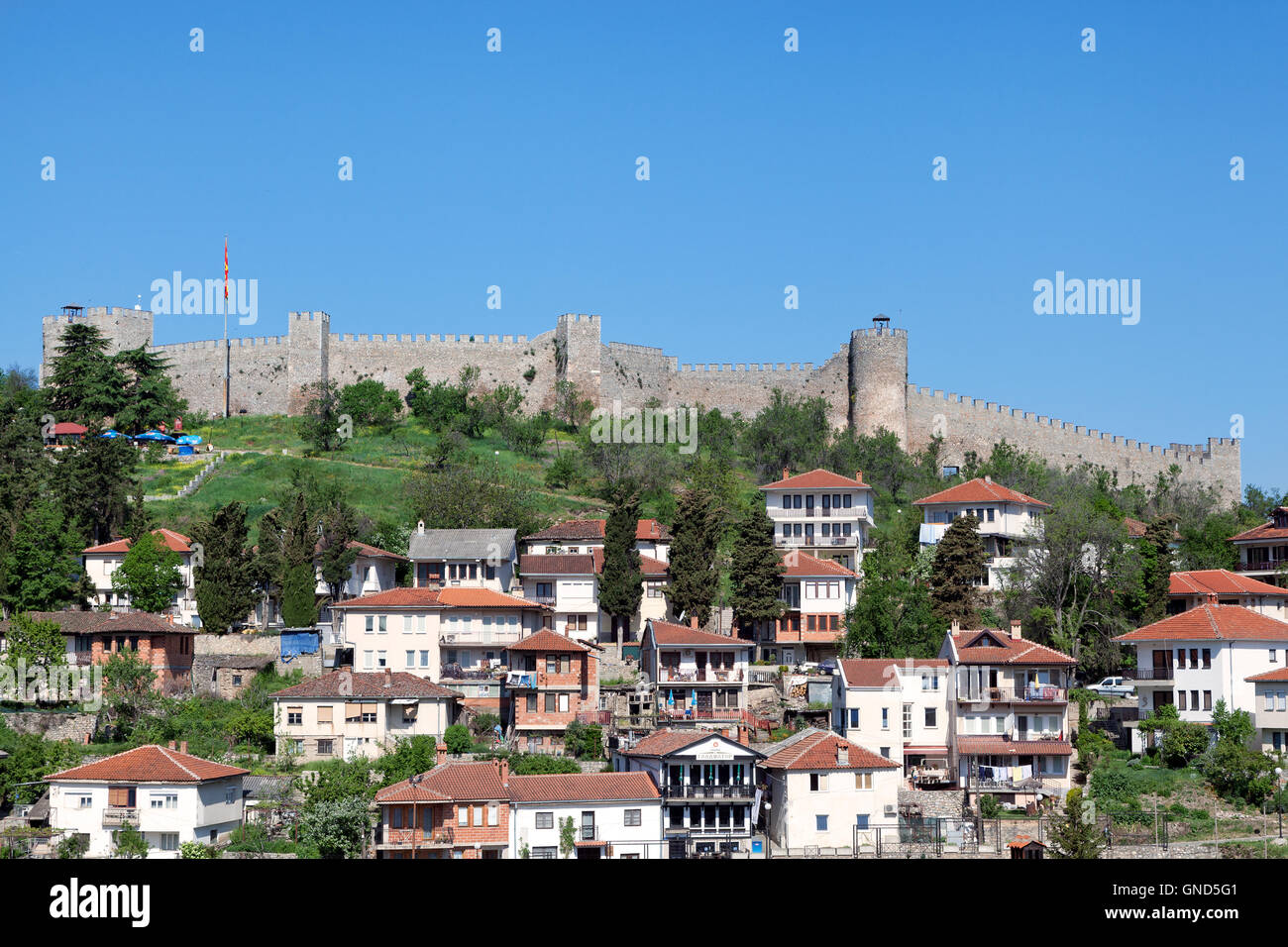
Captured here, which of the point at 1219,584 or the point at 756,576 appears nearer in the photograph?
the point at 756,576

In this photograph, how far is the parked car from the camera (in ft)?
149

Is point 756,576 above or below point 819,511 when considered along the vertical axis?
below

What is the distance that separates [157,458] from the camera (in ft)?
243

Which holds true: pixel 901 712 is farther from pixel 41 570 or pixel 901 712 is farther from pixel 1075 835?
pixel 41 570

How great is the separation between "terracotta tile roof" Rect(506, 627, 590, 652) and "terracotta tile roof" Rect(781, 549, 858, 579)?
9.80m

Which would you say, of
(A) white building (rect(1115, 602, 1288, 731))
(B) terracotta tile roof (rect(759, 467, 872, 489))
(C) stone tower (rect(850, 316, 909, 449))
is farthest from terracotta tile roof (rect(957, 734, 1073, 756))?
(C) stone tower (rect(850, 316, 909, 449))

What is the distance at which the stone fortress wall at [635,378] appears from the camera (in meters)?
84.1

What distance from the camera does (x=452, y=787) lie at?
1335 inches

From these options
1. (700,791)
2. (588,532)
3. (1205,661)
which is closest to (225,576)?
(588,532)

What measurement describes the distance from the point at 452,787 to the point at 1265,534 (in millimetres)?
36426

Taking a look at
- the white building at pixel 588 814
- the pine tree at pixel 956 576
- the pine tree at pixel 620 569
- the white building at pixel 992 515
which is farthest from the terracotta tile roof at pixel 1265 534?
the white building at pixel 588 814

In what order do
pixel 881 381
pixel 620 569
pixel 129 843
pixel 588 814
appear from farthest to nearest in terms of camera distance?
pixel 881 381, pixel 620 569, pixel 588 814, pixel 129 843

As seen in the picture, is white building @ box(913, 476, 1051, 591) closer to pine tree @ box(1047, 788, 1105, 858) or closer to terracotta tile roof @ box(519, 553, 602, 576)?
terracotta tile roof @ box(519, 553, 602, 576)
